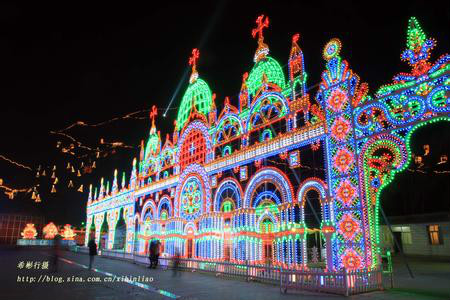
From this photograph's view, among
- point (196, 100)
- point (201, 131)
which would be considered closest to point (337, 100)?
point (201, 131)

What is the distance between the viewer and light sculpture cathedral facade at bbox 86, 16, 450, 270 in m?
11.6

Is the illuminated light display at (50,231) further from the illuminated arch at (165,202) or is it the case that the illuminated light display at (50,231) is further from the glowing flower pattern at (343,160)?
the glowing flower pattern at (343,160)

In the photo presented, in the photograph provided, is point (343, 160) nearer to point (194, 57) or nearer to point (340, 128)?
point (340, 128)

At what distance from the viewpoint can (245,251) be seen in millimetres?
17422

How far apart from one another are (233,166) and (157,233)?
987 cm

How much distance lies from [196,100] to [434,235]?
22.5m

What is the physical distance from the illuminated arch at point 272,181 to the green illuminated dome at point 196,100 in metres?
7.05

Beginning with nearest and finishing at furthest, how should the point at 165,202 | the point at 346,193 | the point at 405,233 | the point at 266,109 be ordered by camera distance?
the point at 346,193, the point at 266,109, the point at 165,202, the point at 405,233

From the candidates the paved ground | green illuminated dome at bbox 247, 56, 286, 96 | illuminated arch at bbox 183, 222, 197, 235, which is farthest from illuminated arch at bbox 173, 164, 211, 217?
the paved ground

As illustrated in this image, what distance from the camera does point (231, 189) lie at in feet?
65.6

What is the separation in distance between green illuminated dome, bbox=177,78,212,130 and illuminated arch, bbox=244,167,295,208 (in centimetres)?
705

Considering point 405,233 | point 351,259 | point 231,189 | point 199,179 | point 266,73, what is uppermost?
point 266,73

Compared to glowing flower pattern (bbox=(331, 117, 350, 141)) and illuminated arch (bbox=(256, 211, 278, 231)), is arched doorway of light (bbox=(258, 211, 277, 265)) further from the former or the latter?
glowing flower pattern (bbox=(331, 117, 350, 141))

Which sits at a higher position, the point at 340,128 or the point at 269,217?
the point at 340,128
